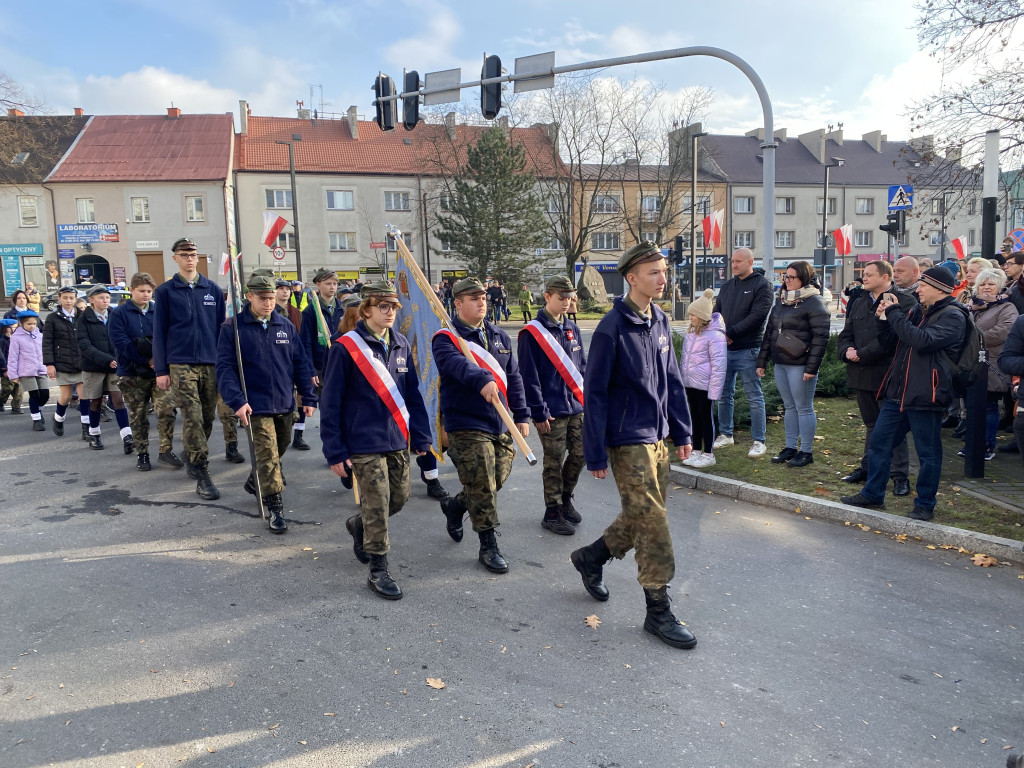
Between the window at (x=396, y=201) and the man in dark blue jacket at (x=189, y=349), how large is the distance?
151ft

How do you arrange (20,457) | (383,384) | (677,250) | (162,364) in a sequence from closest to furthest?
1. (383,384)
2. (162,364)
3. (20,457)
4. (677,250)

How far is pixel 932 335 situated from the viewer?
5.66 metres

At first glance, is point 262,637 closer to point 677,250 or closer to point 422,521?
point 422,521

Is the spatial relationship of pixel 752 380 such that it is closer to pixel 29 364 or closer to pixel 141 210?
pixel 29 364

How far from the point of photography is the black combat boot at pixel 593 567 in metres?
4.51

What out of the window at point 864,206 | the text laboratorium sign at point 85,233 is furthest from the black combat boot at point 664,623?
the window at point 864,206

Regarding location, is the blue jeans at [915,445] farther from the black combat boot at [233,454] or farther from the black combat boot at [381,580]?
the black combat boot at [233,454]

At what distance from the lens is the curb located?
5.30 metres

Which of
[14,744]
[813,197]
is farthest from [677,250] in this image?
[813,197]

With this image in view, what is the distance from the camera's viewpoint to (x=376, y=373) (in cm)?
478

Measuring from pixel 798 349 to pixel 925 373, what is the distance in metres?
1.67

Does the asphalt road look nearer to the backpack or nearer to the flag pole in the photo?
the flag pole

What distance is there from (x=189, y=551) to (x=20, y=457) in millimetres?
4756

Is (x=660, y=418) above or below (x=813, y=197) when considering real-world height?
→ below
